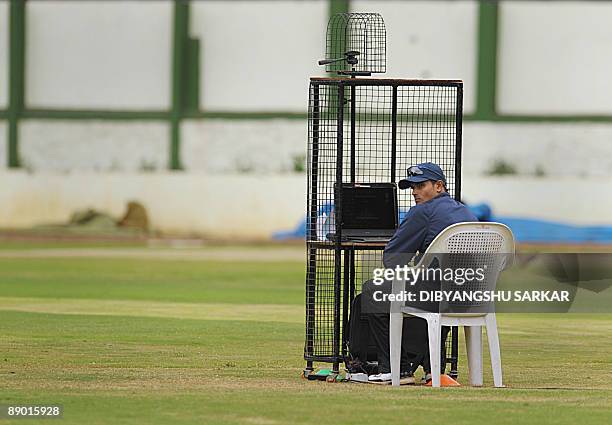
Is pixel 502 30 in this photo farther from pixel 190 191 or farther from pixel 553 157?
pixel 190 191

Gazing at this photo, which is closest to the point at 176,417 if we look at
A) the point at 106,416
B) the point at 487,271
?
the point at 106,416

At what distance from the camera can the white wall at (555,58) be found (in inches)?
1512

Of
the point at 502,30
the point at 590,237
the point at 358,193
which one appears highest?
the point at 502,30

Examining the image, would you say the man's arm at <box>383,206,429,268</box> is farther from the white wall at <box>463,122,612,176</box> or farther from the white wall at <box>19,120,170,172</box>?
the white wall at <box>19,120,170,172</box>

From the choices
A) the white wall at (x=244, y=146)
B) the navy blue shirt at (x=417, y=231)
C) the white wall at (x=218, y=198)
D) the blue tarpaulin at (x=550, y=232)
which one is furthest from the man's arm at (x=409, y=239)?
the white wall at (x=244, y=146)

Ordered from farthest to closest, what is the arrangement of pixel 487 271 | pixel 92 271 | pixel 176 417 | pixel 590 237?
pixel 590 237 < pixel 92 271 < pixel 487 271 < pixel 176 417

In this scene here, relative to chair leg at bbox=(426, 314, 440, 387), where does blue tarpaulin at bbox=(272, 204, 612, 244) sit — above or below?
below

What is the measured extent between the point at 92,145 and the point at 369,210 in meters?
30.1

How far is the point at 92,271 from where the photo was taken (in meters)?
24.1

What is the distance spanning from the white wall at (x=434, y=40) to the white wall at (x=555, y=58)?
847mm

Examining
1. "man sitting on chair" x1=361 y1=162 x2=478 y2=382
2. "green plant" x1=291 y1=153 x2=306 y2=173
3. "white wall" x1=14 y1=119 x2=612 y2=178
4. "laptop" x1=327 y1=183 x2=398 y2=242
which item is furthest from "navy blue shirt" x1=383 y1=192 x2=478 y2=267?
"green plant" x1=291 y1=153 x2=306 y2=173

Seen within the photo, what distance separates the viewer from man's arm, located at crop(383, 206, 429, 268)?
34.0 ft

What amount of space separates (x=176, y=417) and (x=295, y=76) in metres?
31.4

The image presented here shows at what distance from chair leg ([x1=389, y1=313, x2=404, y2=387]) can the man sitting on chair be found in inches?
4.5
